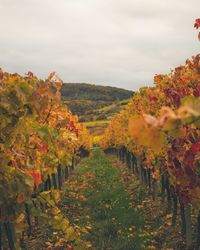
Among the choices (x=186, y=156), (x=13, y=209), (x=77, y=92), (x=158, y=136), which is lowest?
(x=13, y=209)

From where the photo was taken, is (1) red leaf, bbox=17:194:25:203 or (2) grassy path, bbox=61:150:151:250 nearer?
(1) red leaf, bbox=17:194:25:203

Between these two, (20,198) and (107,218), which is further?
(107,218)

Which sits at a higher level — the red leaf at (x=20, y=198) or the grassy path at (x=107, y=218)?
the red leaf at (x=20, y=198)

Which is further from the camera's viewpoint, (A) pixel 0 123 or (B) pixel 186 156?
(A) pixel 0 123

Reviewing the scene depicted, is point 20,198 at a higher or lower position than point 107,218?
higher

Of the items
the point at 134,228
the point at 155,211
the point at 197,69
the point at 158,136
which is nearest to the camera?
the point at 158,136

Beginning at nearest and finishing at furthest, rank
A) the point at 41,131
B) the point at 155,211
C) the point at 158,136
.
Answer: the point at 158,136 → the point at 41,131 → the point at 155,211

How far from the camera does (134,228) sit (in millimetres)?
5082

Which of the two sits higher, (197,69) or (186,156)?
(197,69)

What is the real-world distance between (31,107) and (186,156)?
1172 mm

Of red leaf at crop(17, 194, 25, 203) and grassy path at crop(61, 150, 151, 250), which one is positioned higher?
red leaf at crop(17, 194, 25, 203)

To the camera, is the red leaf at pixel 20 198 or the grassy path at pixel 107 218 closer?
the red leaf at pixel 20 198

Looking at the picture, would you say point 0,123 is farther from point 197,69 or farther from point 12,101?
point 197,69

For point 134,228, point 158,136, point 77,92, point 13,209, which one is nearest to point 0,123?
point 13,209
